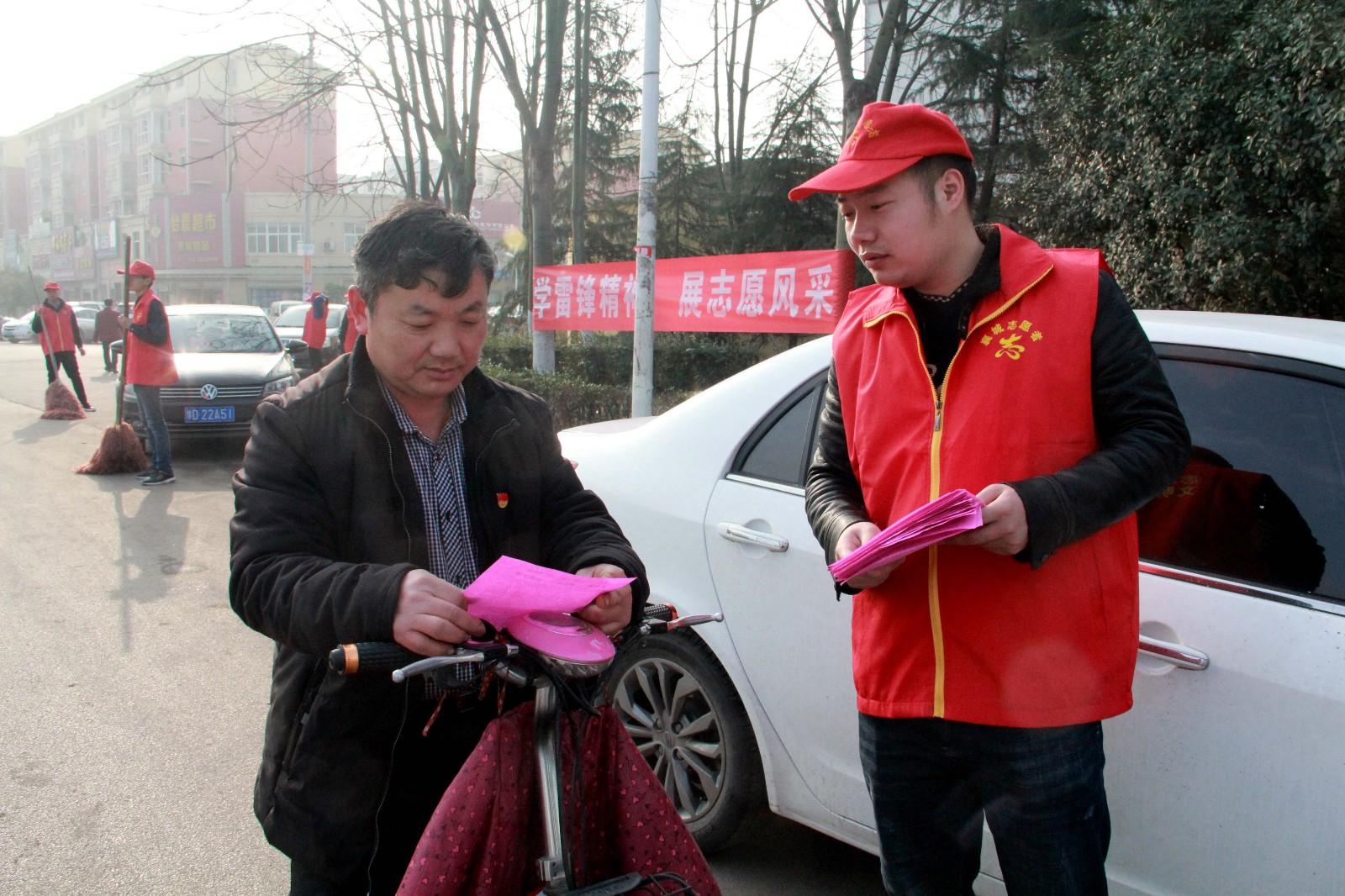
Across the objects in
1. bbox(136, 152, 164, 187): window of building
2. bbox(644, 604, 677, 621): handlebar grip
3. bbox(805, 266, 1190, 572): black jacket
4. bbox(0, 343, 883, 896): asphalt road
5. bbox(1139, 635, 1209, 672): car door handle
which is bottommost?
bbox(0, 343, 883, 896): asphalt road

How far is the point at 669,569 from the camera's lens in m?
2.99

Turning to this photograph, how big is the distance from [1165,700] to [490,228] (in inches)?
1832

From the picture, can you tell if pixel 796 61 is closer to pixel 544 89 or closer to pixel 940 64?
pixel 940 64

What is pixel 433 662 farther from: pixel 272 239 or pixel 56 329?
pixel 272 239

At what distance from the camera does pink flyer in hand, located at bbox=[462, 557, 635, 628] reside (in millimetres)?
1385

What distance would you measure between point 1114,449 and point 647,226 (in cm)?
692

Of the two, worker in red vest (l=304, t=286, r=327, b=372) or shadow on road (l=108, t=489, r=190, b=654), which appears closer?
shadow on road (l=108, t=489, r=190, b=654)

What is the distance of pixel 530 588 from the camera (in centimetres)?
138

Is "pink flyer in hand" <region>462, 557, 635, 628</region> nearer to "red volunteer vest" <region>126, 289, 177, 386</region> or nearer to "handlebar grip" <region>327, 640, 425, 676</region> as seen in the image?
"handlebar grip" <region>327, 640, 425, 676</region>

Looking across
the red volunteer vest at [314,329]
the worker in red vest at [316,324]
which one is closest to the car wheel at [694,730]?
the worker in red vest at [316,324]

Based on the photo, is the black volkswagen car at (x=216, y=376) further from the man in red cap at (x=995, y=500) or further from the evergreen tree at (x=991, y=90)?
the man in red cap at (x=995, y=500)

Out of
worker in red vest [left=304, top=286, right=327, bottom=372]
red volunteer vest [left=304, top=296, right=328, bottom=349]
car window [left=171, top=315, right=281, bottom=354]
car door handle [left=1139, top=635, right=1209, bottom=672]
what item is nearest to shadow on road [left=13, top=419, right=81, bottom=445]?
car window [left=171, top=315, right=281, bottom=354]

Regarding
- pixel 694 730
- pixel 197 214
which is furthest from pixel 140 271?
pixel 197 214

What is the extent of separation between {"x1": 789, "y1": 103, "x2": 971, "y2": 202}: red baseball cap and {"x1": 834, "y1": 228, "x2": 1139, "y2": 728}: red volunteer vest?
0.23 m
